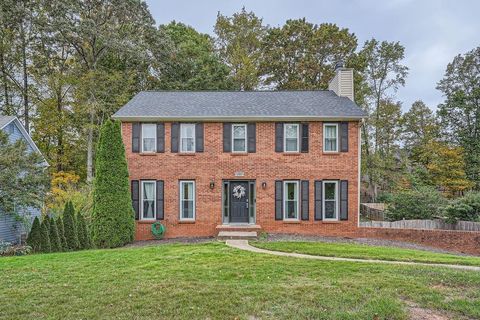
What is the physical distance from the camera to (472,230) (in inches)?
551

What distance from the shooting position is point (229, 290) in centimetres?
581

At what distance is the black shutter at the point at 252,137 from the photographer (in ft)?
48.8

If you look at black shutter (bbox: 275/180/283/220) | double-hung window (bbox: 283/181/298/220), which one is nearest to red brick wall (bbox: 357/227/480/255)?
double-hung window (bbox: 283/181/298/220)

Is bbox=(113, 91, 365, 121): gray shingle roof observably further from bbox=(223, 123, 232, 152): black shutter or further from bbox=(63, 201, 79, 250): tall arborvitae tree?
bbox=(63, 201, 79, 250): tall arborvitae tree

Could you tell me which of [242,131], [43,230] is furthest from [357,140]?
[43,230]

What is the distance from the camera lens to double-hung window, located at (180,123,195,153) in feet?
49.0

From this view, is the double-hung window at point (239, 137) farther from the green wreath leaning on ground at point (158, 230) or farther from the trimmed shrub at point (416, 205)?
the trimmed shrub at point (416, 205)

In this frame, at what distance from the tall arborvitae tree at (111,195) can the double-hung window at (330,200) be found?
316 inches

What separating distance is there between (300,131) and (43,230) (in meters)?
10.6

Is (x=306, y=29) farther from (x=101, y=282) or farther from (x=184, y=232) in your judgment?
(x=101, y=282)

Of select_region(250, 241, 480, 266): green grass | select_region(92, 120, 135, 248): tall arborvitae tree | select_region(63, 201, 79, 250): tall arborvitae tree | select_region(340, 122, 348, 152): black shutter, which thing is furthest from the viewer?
select_region(340, 122, 348, 152): black shutter

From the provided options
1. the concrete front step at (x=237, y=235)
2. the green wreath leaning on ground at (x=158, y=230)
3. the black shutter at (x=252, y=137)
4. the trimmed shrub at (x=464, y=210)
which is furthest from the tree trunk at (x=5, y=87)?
the trimmed shrub at (x=464, y=210)

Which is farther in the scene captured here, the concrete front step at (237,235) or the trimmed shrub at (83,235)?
the concrete front step at (237,235)

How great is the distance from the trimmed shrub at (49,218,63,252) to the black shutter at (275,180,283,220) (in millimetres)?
8369
